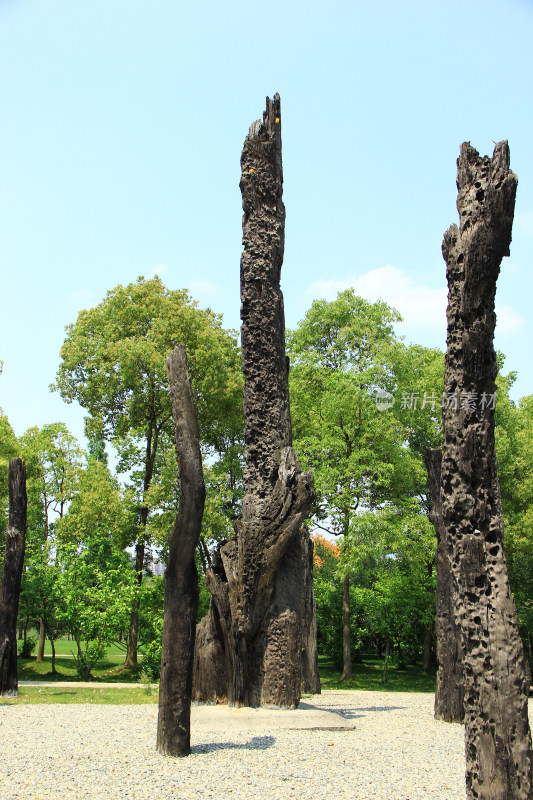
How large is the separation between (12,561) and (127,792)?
8956 mm

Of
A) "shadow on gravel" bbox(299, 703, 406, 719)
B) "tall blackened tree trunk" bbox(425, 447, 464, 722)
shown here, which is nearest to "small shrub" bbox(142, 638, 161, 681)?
"shadow on gravel" bbox(299, 703, 406, 719)

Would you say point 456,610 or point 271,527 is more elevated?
point 271,527

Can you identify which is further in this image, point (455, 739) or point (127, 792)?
point (455, 739)

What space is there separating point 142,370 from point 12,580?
11.1m

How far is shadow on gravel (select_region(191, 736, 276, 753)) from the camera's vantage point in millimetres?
7985

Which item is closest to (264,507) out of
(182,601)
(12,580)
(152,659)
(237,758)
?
(182,601)

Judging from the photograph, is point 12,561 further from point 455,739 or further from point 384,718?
point 455,739

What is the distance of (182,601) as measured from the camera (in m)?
7.83

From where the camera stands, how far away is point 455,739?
921 centimetres

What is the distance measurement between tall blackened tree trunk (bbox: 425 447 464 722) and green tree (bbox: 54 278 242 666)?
44.4 feet

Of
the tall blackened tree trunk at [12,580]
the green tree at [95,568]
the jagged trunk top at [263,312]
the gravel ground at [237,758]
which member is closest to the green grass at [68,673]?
the green tree at [95,568]

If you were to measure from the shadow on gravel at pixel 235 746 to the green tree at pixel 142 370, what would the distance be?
14.9 m

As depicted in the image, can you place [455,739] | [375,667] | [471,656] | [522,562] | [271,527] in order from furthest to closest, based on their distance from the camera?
[375,667]
[522,562]
[271,527]
[455,739]
[471,656]

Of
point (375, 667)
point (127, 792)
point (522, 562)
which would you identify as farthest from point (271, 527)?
point (375, 667)
